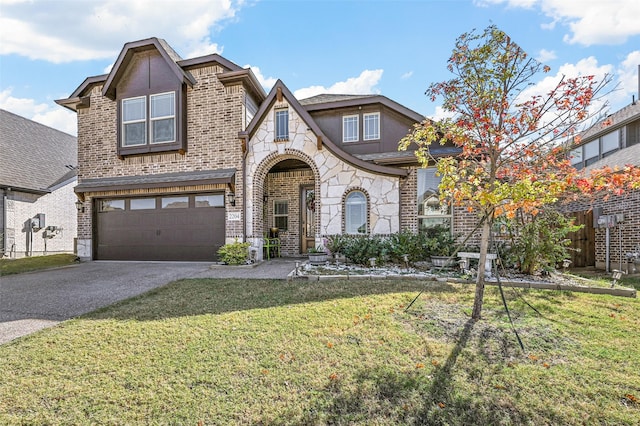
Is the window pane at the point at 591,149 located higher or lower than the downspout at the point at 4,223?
higher

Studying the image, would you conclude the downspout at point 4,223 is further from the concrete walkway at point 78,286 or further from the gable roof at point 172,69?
the concrete walkway at point 78,286

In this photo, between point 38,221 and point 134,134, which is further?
point 38,221

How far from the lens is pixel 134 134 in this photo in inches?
432

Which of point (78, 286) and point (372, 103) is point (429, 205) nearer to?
point (372, 103)

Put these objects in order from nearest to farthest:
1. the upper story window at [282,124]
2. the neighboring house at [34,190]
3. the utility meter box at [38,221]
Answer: the upper story window at [282,124] → the neighboring house at [34,190] → the utility meter box at [38,221]

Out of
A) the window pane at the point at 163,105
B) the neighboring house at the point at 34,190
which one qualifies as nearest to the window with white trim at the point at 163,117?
the window pane at the point at 163,105

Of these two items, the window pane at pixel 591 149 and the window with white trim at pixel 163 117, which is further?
the window pane at pixel 591 149

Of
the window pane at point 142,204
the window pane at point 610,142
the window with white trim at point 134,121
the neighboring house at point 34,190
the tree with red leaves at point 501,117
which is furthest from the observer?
the neighboring house at point 34,190

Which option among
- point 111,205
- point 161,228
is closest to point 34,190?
point 111,205

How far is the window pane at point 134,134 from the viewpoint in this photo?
1088 cm

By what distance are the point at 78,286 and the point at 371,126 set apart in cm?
958

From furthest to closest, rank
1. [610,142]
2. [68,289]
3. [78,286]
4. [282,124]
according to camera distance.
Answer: [610,142]
[282,124]
[78,286]
[68,289]

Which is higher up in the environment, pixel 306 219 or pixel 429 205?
pixel 429 205

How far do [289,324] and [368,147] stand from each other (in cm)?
773
